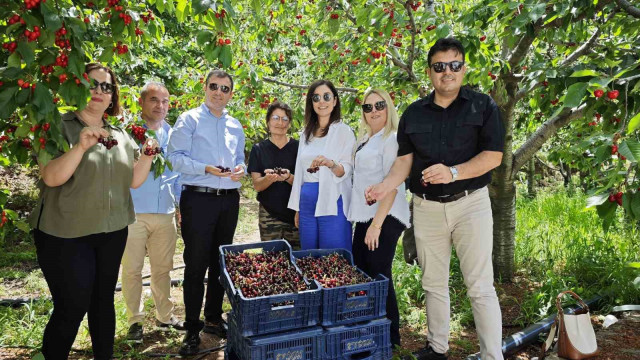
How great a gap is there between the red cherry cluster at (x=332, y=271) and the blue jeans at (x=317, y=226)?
11.2 inches

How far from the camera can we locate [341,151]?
3.66m

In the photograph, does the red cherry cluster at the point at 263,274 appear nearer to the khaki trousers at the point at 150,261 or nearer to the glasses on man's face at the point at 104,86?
the khaki trousers at the point at 150,261

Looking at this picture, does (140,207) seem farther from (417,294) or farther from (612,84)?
(612,84)

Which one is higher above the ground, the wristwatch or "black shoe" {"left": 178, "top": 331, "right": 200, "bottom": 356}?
the wristwatch

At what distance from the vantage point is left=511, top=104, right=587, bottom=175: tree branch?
4645mm

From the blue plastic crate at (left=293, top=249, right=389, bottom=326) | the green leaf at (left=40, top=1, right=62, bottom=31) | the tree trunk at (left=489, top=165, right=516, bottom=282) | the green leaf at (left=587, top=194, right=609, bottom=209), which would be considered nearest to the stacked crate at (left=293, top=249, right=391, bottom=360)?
the blue plastic crate at (left=293, top=249, right=389, bottom=326)

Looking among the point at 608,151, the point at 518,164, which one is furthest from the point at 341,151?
the point at 518,164

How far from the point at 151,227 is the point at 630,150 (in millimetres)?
3351

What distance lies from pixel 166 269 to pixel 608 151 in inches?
132

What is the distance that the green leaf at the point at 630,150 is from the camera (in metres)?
1.78

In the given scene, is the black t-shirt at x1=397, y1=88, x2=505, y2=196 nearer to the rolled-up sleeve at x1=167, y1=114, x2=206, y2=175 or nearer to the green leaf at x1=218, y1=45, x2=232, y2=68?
the green leaf at x1=218, y1=45, x2=232, y2=68

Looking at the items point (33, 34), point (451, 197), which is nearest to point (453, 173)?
point (451, 197)

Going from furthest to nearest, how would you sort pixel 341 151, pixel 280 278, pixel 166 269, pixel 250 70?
pixel 250 70, pixel 166 269, pixel 341 151, pixel 280 278

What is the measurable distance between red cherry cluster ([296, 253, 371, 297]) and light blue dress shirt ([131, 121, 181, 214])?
4.47ft
